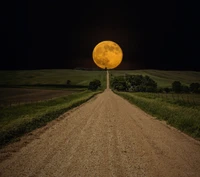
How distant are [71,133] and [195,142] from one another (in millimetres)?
6791

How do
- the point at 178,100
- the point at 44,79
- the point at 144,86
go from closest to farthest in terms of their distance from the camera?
the point at 178,100 → the point at 144,86 → the point at 44,79

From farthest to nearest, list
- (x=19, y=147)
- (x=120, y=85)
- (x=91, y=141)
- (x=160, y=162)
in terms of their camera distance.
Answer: (x=120, y=85)
(x=91, y=141)
(x=19, y=147)
(x=160, y=162)

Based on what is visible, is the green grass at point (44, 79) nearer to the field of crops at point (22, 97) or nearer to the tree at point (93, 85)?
the tree at point (93, 85)

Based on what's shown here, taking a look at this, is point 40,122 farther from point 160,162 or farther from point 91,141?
point 160,162

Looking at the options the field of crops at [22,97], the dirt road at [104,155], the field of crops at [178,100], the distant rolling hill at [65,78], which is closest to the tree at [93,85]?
the distant rolling hill at [65,78]

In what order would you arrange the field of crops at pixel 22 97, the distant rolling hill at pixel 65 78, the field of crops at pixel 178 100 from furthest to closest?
1. the distant rolling hill at pixel 65 78
2. the field of crops at pixel 22 97
3. the field of crops at pixel 178 100

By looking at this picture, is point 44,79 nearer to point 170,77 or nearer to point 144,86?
point 144,86

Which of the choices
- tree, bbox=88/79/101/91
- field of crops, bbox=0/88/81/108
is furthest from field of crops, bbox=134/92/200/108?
tree, bbox=88/79/101/91

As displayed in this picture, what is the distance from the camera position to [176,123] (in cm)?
1438

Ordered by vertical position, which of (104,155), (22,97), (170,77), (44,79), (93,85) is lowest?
(93,85)

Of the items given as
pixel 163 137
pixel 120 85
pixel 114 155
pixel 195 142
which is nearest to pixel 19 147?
pixel 114 155

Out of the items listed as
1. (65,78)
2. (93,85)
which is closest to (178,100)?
(93,85)

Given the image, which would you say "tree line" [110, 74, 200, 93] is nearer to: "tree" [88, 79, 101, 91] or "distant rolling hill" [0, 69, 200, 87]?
"tree" [88, 79, 101, 91]

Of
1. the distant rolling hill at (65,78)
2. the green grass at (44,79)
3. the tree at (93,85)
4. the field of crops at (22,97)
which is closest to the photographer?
the field of crops at (22,97)
